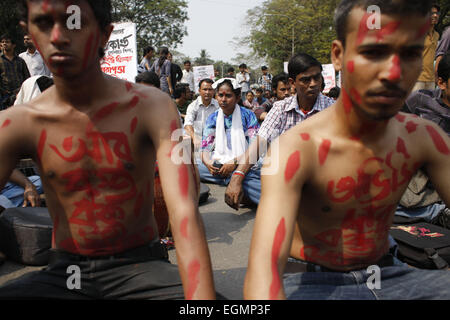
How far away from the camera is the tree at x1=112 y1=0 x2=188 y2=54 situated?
30.3 metres

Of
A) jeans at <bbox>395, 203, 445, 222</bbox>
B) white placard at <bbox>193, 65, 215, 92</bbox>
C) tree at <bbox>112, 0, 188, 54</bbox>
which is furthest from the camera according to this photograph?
tree at <bbox>112, 0, 188, 54</bbox>

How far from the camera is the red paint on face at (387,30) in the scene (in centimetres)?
146

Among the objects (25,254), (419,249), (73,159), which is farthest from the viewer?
(25,254)

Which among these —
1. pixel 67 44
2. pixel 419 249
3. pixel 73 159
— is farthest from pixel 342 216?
pixel 419 249

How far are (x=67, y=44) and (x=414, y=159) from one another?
157 centimetres

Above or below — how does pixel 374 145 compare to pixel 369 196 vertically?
above

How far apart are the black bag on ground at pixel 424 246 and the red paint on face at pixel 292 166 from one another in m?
2.01

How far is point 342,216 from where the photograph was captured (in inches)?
66.4

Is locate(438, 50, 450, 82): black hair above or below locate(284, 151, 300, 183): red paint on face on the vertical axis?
above

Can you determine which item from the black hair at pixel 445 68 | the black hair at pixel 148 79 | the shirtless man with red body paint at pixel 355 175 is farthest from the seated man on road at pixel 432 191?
the black hair at pixel 148 79

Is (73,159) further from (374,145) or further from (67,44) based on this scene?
(374,145)

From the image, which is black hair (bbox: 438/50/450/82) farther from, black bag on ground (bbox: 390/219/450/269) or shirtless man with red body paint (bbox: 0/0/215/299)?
shirtless man with red body paint (bbox: 0/0/215/299)

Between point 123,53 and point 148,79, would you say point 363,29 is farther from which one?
point 123,53

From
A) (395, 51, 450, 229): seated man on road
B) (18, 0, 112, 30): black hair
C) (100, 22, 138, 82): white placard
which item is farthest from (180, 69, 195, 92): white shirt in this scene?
(18, 0, 112, 30): black hair
